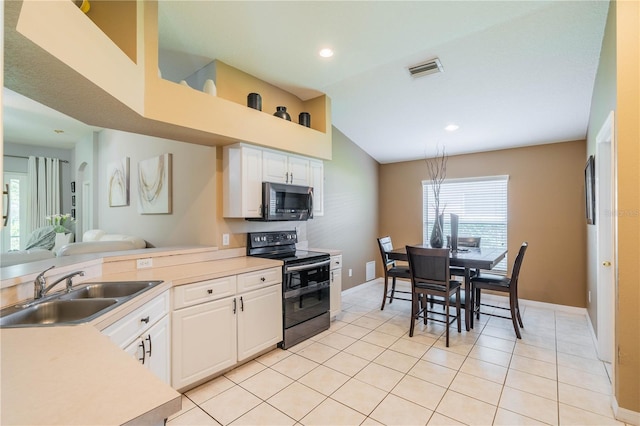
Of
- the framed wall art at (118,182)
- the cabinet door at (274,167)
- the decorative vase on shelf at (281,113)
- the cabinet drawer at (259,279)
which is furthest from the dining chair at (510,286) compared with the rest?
the framed wall art at (118,182)

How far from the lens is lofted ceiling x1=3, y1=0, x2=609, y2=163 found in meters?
2.24

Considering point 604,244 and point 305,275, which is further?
point 305,275

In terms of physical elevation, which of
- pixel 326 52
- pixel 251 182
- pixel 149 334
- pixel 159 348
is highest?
pixel 326 52

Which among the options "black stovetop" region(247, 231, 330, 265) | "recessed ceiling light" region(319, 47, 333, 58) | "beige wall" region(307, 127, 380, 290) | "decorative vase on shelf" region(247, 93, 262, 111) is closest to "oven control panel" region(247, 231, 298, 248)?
"black stovetop" region(247, 231, 330, 265)

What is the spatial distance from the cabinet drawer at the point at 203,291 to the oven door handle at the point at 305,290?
0.62m

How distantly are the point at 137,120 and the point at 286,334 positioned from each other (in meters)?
2.28

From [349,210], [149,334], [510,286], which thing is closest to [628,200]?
[510,286]

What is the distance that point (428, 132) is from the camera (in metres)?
4.20

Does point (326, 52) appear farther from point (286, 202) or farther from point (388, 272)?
point (388, 272)

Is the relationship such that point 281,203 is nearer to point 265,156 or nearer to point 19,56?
point 265,156

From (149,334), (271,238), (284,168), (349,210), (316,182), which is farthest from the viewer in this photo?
(349,210)

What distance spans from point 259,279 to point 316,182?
1.54 meters

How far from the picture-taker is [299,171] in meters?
3.49

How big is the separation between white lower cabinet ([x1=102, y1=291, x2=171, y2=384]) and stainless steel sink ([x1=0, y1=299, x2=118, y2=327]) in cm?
15
